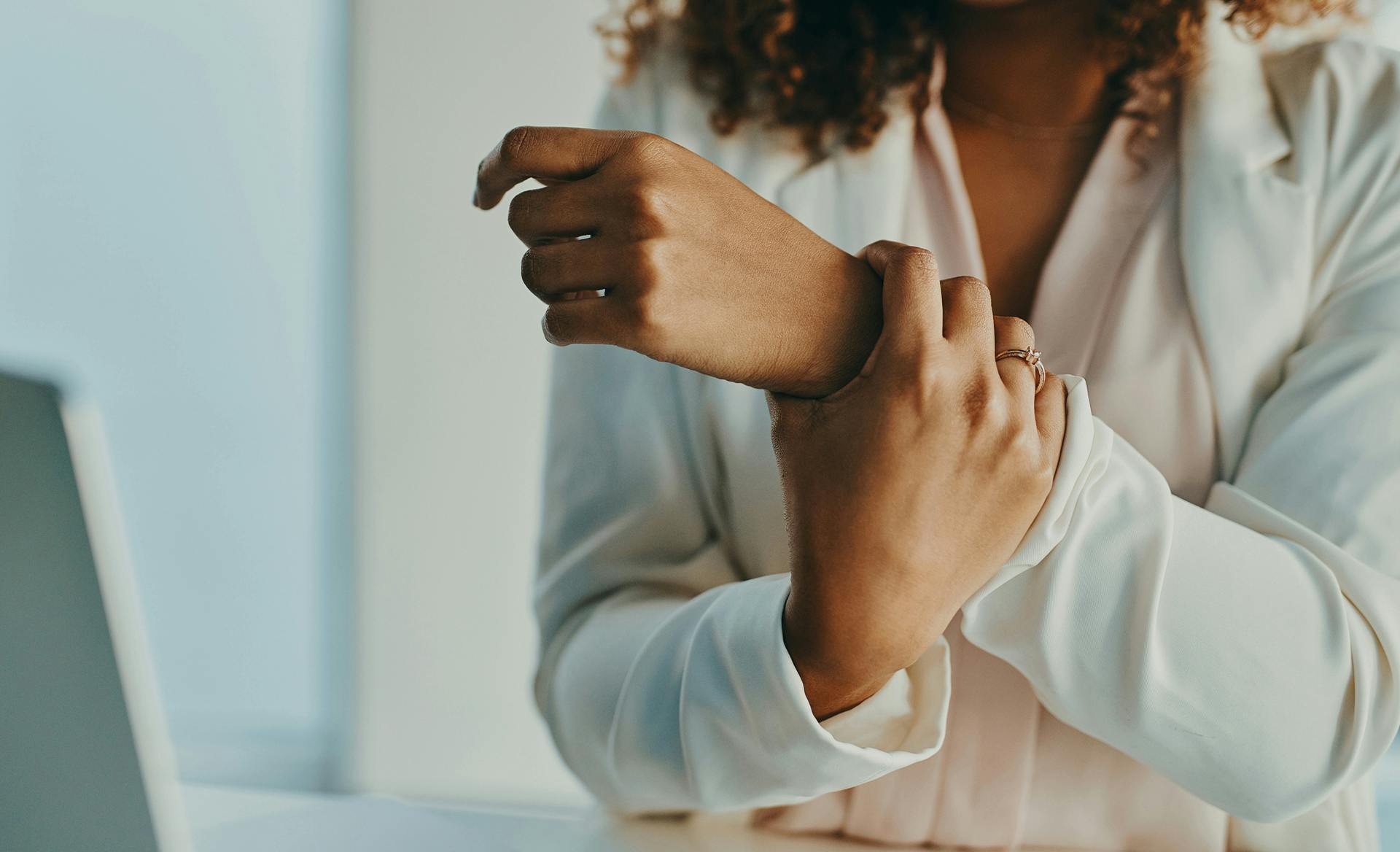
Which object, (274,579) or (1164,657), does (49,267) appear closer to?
(274,579)

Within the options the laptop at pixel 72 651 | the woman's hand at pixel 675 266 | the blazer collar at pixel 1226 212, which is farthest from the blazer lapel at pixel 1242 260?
the laptop at pixel 72 651

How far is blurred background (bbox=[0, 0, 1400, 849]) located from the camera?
1831mm

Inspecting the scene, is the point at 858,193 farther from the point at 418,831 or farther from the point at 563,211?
the point at 418,831

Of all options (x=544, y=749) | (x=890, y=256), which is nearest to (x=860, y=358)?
(x=890, y=256)

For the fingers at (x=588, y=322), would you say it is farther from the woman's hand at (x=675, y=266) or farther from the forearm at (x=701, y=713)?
the forearm at (x=701, y=713)

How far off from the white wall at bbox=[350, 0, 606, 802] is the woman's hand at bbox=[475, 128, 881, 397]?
1353mm

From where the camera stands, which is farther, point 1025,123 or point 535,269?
point 1025,123

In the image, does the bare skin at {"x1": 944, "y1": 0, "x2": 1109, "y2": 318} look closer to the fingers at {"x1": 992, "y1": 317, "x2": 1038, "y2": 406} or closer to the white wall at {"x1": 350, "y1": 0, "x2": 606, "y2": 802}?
the fingers at {"x1": 992, "y1": 317, "x2": 1038, "y2": 406}

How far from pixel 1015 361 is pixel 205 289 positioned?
1807 mm

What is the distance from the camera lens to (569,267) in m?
0.46

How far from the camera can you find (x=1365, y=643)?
0.54 meters

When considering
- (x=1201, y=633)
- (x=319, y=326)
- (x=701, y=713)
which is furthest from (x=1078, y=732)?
(x=319, y=326)

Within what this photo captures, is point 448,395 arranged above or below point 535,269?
below

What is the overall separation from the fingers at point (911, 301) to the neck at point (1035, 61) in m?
0.41
